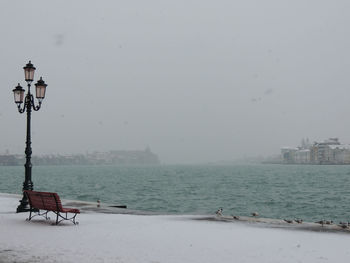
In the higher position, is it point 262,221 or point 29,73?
point 29,73

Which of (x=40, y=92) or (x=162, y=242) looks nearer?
(x=162, y=242)

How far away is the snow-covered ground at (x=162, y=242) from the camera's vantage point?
8898mm

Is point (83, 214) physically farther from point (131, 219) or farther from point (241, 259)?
point (241, 259)

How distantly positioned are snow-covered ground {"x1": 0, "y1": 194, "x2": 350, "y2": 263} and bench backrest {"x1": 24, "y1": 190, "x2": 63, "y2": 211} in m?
0.54

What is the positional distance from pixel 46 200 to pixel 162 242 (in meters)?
4.86

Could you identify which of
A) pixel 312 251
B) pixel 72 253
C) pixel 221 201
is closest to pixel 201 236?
pixel 312 251

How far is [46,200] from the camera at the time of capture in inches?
546

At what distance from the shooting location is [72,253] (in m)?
9.16

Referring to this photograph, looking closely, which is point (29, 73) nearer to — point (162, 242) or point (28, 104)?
point (28, 104)

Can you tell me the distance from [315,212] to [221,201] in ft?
36.1

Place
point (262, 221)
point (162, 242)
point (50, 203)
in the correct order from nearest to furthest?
point (162, 242), point (50, 203), point (262, 221)

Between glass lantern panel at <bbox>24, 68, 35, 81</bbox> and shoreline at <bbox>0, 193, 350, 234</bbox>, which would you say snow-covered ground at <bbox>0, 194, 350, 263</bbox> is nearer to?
shoreline at <bbox>0, 193, 350, 234</bbox>

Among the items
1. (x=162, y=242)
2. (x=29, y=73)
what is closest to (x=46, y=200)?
(x=162, y=242)

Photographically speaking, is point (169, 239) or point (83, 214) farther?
point (83, 214)
